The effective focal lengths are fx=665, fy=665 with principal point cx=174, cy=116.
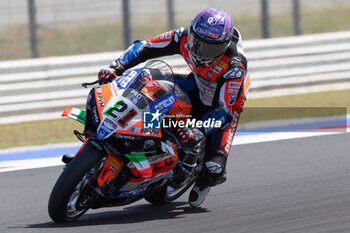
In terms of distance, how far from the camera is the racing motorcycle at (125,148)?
4.59 metres

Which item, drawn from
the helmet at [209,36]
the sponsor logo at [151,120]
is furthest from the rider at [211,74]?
the sponsor logo at [151,120]

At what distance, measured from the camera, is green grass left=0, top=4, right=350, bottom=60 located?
1231 cm

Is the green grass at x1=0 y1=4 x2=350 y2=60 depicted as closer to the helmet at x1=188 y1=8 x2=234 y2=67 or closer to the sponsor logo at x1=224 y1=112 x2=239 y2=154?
the sponsor logo at x1=224 y1=112 x2=239 y2=154

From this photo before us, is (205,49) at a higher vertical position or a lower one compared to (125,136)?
higher

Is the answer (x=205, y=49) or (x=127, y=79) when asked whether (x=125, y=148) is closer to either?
(x=127, y=79)

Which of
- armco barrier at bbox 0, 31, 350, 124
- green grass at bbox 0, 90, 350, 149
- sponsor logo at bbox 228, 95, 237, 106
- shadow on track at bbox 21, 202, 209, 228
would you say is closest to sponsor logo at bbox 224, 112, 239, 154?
sponsor logo at bbox 228, 95, 237, 106

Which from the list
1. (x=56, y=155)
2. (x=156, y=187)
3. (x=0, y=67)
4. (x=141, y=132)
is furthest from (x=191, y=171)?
(x=0, y=67)

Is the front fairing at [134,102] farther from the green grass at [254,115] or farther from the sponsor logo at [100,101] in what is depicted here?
the green grass at [254,115]

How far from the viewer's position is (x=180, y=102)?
16.3ft

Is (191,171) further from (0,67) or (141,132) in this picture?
(0,67)

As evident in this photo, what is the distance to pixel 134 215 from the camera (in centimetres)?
533

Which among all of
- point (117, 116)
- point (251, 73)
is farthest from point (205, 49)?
point (251, 73)

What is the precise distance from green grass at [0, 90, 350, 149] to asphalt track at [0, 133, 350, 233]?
207 cm

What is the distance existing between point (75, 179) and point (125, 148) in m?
0.41
